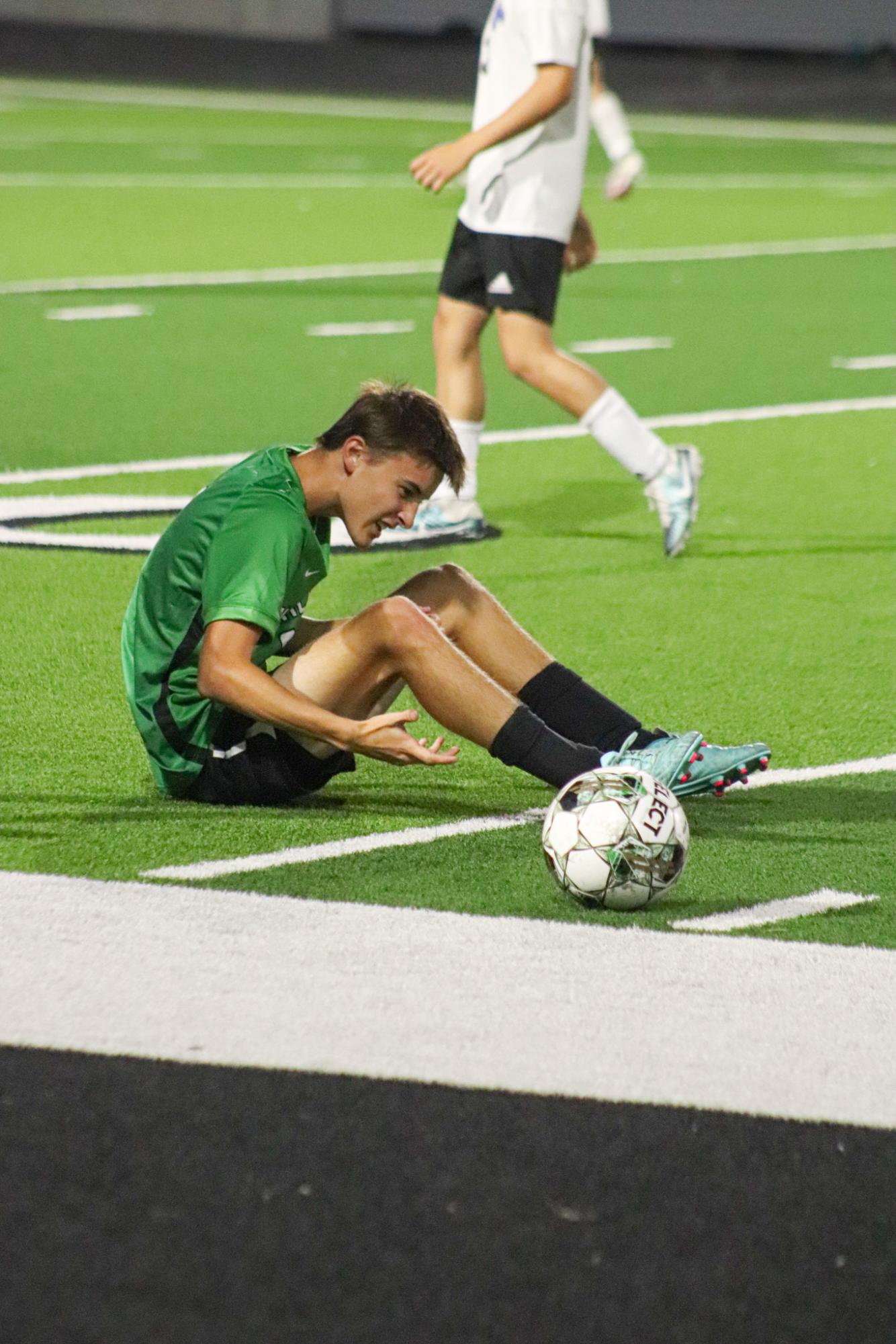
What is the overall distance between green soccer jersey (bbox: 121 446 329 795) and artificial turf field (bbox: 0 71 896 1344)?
0.23 meters

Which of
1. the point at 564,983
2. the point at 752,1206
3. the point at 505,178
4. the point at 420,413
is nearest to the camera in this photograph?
the point at 752,1206

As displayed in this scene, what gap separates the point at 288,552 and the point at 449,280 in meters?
3.76

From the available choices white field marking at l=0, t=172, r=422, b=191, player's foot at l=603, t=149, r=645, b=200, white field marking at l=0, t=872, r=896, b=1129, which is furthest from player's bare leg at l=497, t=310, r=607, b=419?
white field marking at l=0, t=172, r=422, b=191

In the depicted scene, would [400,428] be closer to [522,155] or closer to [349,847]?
[349,847]

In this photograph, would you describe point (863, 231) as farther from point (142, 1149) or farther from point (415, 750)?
point (142, 1149)

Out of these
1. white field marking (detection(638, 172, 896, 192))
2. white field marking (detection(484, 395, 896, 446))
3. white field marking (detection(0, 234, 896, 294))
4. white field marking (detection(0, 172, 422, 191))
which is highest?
white field marking (detection(484, 395, 896, 446))

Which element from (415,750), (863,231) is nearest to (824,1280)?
(415,750)

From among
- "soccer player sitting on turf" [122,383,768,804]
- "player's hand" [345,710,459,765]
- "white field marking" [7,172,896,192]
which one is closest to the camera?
"player's hand" [345,710,459,765]

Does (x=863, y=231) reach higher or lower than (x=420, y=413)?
lower

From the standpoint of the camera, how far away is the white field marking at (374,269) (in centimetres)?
1515

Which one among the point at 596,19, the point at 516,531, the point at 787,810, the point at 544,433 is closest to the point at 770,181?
the point at 544,433

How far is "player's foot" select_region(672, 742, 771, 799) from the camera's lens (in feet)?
17.5

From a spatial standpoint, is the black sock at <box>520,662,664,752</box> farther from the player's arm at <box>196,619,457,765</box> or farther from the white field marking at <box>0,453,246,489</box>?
the white field marking at <box>0,453,246,489</box>

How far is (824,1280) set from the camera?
3.34 metres
